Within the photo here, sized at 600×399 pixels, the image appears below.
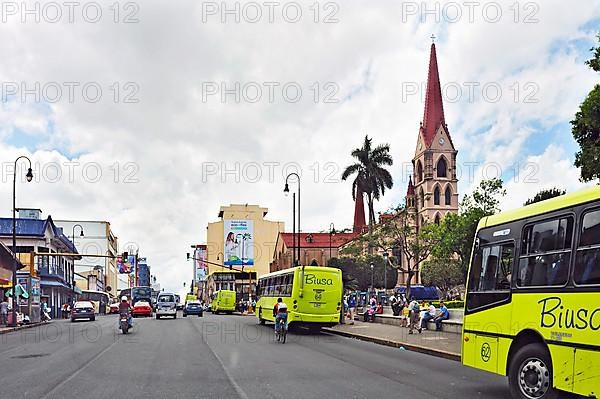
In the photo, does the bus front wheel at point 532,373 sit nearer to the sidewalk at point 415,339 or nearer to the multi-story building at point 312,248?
the sidewalk at point 415,339

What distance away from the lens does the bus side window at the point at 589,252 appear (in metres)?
9.09

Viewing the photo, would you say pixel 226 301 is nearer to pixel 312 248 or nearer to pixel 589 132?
pixel 312 248

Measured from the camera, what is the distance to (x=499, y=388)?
1241 cm

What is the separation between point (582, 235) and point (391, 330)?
20638 millimetres

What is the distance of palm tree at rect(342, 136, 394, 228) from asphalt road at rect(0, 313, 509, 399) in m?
48.8

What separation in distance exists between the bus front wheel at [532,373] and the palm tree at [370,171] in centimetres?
6036

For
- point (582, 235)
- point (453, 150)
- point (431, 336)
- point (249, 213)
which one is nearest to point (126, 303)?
point (431, 336)

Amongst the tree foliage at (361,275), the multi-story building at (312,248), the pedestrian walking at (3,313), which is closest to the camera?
the pedestrian walking at (3,313)

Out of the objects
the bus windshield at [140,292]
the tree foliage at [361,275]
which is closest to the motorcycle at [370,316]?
the tree foliage at [361,275]

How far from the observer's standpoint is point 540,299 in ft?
33.2

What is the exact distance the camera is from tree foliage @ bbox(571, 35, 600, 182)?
67.5 feet

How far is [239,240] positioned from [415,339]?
388 ft

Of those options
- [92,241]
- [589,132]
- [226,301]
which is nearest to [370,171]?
[226,301]

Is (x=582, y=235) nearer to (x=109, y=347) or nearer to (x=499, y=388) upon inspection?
(x=499, y=388)
